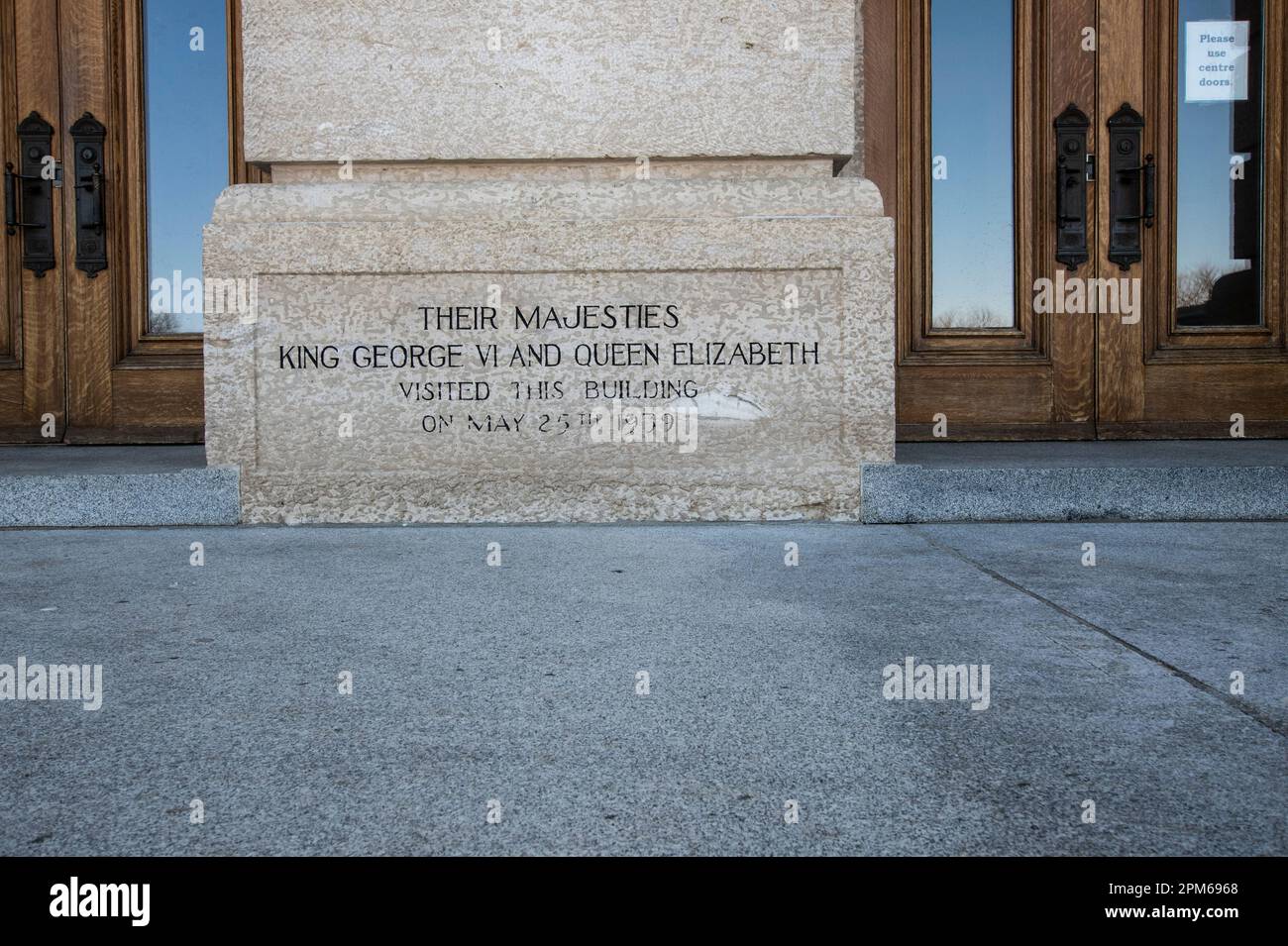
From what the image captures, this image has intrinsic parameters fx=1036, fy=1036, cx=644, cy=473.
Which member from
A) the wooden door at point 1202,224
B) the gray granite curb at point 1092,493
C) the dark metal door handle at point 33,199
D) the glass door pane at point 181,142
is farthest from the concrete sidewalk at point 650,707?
the dark metal door handle at point 33,199

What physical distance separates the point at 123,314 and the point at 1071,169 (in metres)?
5.09

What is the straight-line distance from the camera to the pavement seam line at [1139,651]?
171 centimetres

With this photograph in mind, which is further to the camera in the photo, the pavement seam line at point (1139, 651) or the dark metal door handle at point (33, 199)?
the dark metal door handle at point (33, 199)

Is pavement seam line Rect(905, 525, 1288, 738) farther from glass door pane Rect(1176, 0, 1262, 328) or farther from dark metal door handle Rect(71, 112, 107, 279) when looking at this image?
dark metal door handle Rect(71, 112, 107, 279)

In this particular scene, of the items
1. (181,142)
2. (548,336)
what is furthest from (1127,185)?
(181,142)

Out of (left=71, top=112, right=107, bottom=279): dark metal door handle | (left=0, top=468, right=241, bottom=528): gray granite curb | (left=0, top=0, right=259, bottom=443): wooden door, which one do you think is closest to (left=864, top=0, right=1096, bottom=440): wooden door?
(left=0, top=468, right=241, bottom=528): gray granite curb

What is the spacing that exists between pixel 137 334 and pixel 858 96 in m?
3.93

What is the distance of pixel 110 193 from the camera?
5543mm

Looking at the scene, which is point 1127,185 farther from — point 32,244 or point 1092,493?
point 32,244

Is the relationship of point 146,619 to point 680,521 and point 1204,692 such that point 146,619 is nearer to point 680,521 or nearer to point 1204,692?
point 680,521

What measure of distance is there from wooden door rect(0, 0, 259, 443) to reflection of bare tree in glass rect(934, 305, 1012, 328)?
12.6 ft

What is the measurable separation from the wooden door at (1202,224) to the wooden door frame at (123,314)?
4706 mm
